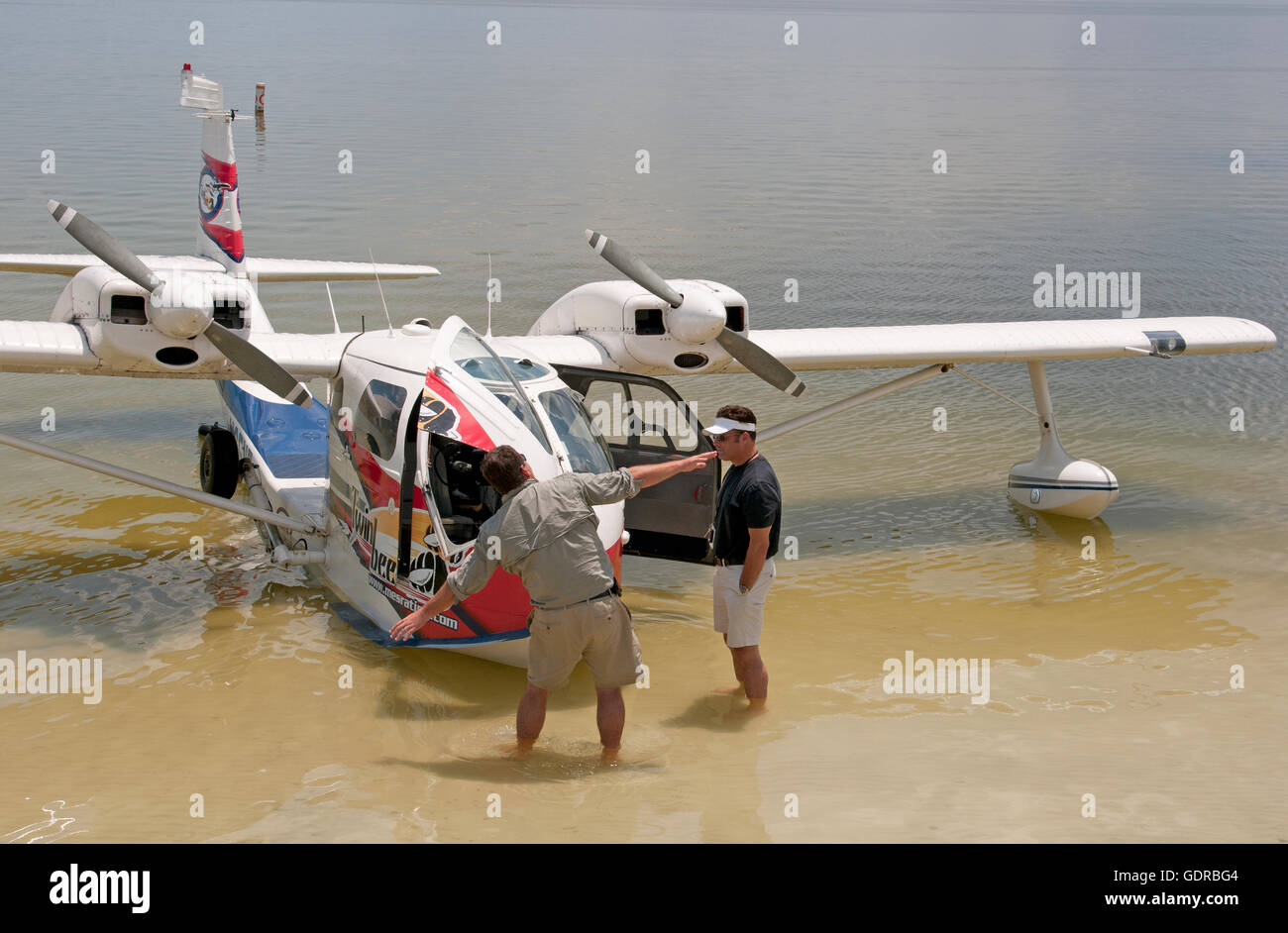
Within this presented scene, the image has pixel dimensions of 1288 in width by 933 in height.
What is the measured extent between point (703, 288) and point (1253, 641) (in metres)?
5.61

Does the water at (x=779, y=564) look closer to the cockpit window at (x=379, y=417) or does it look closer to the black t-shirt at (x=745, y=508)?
the black t-shirt at (x=745, y=508)

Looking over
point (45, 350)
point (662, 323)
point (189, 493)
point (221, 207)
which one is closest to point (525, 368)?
point (662, 323)

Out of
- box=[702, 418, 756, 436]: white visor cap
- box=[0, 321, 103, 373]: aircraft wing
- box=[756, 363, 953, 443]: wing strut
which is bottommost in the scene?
box=[756, 363, 953, 443]: wing strut

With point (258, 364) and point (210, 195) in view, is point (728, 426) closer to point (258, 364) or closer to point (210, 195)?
point (258, 364)

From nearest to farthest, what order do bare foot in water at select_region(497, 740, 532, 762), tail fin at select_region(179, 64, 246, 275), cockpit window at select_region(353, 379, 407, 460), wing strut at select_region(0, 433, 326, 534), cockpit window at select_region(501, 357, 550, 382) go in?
bare foot in water at select_region(497, 740, 532, 762)
cockpit window at select_region(353, 379, 407, 460)
cockpit window at select_region(501, 357, 550, 382)
wing strut at select_region(0, 433, 326, 534)
tail fin at select_region(179, 64, 246, 275)

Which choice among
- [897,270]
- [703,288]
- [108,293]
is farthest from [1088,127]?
[108,293]

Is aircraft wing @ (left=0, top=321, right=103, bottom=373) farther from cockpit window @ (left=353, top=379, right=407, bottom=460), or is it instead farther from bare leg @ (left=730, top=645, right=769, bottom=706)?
bare leg @ (left=730, top=645, right=769, bottom=706)

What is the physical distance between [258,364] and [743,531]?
4.38 m

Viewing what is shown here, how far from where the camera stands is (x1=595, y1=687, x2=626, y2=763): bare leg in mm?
7781

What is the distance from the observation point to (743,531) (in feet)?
27.2

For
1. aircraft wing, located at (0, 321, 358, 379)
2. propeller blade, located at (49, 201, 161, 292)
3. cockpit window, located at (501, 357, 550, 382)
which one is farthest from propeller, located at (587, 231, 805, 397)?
propeller blade, located at (49, 201, 161, 292)

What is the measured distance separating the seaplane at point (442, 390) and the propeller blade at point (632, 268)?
0.02 m

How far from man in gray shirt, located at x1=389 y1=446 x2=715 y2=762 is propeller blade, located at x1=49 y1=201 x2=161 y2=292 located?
420 centimetres

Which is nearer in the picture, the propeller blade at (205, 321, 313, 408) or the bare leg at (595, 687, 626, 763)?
the bare leg at (595, 687, 626, 763)
